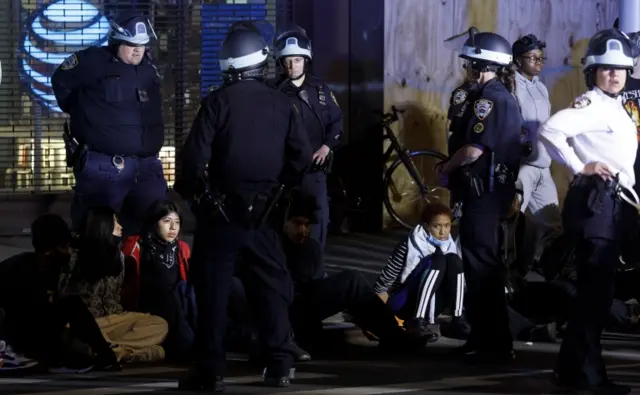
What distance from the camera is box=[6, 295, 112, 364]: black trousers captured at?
8273 mm

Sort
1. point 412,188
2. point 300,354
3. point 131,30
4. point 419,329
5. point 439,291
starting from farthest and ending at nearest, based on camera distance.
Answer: point 412,188 < point 131,30 < point 439,291 < point 419,329 < point 300,354

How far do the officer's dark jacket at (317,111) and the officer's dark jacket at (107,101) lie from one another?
33.6 inches

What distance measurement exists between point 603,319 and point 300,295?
200 cm

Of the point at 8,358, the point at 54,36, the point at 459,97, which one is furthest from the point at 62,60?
the point at 459,97

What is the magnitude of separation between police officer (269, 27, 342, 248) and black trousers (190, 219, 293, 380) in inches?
74.9

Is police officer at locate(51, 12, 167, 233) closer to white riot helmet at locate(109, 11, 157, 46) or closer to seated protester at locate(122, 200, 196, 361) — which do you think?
white riot helmet at locate(109, 11, 157, 46)

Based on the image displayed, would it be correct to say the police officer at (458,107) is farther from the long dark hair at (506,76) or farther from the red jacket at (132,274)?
the red jacket at (132,274)

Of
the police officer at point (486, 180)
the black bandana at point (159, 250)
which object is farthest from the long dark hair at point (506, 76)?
the black bandana at point (159, 250)

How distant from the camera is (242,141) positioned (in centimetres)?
754

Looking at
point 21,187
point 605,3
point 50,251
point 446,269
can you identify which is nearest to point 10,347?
point 50,251

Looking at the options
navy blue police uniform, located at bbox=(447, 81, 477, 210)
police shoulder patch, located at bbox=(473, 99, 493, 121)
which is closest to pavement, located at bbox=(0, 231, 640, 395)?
navy blue police uniform, located at bbox=(447, 81, 477, 210)

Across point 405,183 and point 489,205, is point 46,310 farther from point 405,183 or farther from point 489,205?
point 405,183

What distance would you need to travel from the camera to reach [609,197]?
7.46 m

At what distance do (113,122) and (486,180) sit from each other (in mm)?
2519
